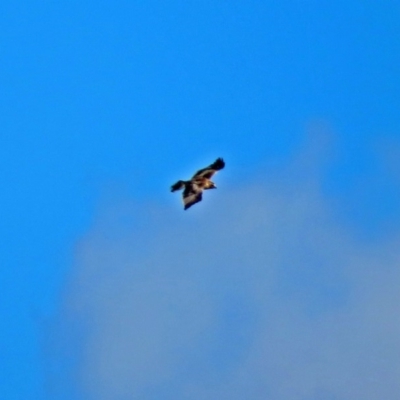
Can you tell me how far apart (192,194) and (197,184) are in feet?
2.91

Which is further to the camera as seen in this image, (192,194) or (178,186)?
(192,194)

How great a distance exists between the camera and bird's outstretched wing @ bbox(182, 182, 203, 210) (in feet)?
367

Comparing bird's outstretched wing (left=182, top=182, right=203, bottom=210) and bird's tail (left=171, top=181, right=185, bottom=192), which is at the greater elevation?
bird's tail (left=171, top=181, right=185, bottom=192)

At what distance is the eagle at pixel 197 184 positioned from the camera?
112 meters

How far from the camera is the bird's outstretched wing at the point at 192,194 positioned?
367ft

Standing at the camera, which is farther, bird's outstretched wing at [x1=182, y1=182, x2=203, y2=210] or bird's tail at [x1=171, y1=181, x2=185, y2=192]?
bird's tail at [x1=171, y1=181, x2=185, y2=192]

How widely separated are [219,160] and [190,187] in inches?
115

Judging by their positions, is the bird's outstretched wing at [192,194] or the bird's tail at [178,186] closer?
the bird's outstretched wing at [192,194]

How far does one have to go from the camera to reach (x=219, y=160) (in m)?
114

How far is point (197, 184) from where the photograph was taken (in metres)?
113

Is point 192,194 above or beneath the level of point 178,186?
beneath

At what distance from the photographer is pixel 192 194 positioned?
112 m

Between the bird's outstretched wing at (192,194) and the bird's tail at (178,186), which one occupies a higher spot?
the bird's tail at (178,186)

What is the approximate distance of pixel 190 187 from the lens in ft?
369
